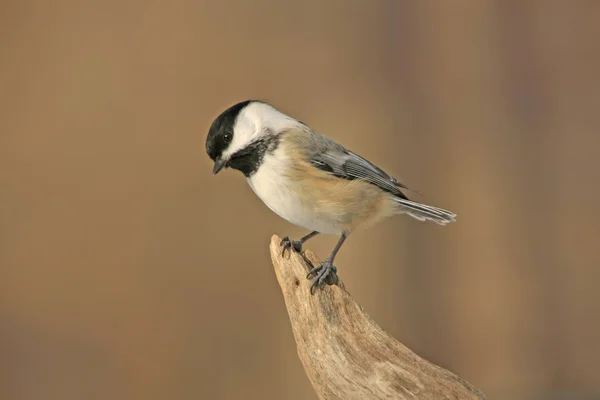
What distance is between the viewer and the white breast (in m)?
1.83

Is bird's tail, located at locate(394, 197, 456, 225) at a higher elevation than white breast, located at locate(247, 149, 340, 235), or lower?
higher

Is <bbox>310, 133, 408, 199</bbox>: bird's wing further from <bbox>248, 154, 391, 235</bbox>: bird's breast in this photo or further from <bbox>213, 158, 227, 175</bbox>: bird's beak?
<bbox>213, 158, 227, 175</bbox>: bird's beak

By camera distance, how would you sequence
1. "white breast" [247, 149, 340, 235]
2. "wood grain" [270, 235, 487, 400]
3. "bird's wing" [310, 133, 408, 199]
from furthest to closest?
"bird's wing" [310, 133, 408, 199], "white breast" [247, 149, 340, 235], "wood grain" [270, 235, 487, 400]

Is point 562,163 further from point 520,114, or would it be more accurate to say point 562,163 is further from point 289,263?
point 289,263

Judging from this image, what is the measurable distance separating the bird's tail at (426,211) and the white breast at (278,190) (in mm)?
329

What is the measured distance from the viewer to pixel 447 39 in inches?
114

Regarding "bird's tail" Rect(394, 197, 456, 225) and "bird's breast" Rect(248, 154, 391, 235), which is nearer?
"bird's breast" Rect(248, 154, 391, 235)

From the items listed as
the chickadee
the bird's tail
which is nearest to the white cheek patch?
the chickadee

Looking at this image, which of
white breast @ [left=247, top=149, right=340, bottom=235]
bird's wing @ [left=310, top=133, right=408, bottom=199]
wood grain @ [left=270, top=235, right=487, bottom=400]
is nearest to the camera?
wood grain @ [left=270, top=235, right=487, bottom=400]

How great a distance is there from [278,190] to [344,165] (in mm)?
264

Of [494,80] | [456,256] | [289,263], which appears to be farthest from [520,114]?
[289,263]

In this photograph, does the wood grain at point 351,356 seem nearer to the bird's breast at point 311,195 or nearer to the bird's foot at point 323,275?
the bird's foot at point 323,275

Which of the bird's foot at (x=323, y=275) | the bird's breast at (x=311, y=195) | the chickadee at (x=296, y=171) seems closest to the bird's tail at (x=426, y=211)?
the chickadee at (x=296, y=171)

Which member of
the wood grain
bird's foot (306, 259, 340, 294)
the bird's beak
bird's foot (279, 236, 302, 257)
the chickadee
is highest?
the chickadee
